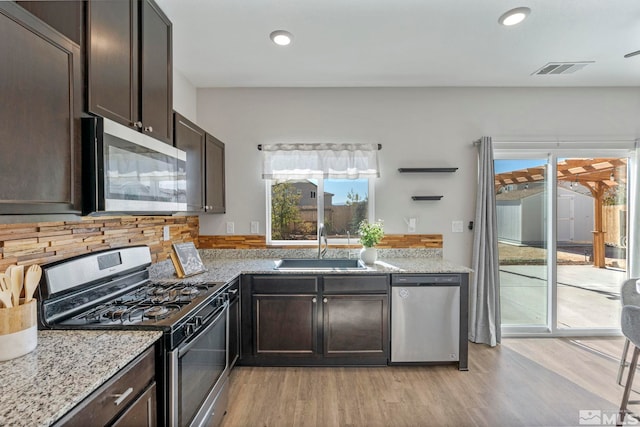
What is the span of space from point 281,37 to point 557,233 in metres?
3.39

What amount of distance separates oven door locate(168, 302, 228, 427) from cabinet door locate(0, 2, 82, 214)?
0.82 metres

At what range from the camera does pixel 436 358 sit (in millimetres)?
2615

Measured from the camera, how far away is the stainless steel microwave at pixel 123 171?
4.05 feet

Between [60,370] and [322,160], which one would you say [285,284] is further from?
[60,370]

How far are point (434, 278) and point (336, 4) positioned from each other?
2.18m

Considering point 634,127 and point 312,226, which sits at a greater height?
point 634,127

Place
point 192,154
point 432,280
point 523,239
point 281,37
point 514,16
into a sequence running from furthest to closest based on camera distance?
point 523,239, point 432,280, point 192,154, point 281,37, point 514,16

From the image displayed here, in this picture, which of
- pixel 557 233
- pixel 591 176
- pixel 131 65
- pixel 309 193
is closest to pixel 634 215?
pixel 591 176

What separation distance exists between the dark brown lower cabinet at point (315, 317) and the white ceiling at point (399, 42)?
6.22ft

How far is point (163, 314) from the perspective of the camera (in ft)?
4.84

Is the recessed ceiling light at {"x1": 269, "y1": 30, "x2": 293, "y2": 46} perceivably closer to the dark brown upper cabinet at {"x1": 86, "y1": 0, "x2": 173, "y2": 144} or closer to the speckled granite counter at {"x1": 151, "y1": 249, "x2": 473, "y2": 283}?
the dark brown upper cabinet at {"x1": 86, "y1": 0, "x2": 173, "y2": 144}

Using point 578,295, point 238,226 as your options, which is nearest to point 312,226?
point 238,226

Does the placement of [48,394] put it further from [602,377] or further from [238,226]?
[602,377]

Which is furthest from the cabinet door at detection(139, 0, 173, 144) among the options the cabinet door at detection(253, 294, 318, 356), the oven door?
the cabinet door at detection(253, 294, 318, 356)
